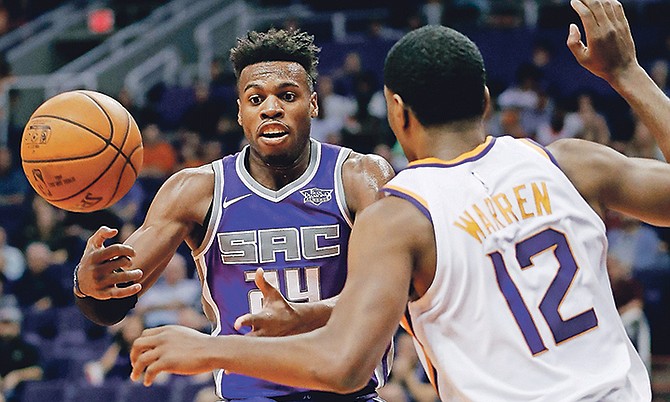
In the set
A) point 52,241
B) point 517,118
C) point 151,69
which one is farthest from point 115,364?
point 151,69

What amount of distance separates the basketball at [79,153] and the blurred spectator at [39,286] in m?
7.04

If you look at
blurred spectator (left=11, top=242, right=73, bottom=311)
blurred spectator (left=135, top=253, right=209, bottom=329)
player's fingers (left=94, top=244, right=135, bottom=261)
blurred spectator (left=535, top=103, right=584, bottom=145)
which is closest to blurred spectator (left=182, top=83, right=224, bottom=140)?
blurred spectator (left=11, top=242, right=73, bottom=311)

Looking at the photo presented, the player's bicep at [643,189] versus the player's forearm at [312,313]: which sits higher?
the player's bicep at [643,189]

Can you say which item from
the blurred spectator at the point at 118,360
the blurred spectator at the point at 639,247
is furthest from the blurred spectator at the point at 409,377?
the blurred spectator at the point at 118,360

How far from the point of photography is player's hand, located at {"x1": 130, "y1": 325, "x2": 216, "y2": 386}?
2947 millimetres

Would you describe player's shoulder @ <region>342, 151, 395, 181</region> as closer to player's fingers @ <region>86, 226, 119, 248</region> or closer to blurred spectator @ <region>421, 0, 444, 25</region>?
player's fingers @ <region>86, 226, 119, 248</region>

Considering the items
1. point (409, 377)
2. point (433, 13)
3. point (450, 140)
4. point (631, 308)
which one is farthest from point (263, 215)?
point (433, 13)

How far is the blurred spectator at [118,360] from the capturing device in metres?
10.2

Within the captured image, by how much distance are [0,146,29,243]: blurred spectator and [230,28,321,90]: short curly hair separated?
8624 millimetres

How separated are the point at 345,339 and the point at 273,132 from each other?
2112 mm

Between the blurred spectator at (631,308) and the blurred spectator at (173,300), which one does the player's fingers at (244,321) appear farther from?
the blurred spectator at (173,300)

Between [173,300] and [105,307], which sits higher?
[105,307]

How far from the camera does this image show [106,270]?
430 centimetres

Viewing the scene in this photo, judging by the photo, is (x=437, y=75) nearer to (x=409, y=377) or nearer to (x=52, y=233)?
(x=409, y=377)
